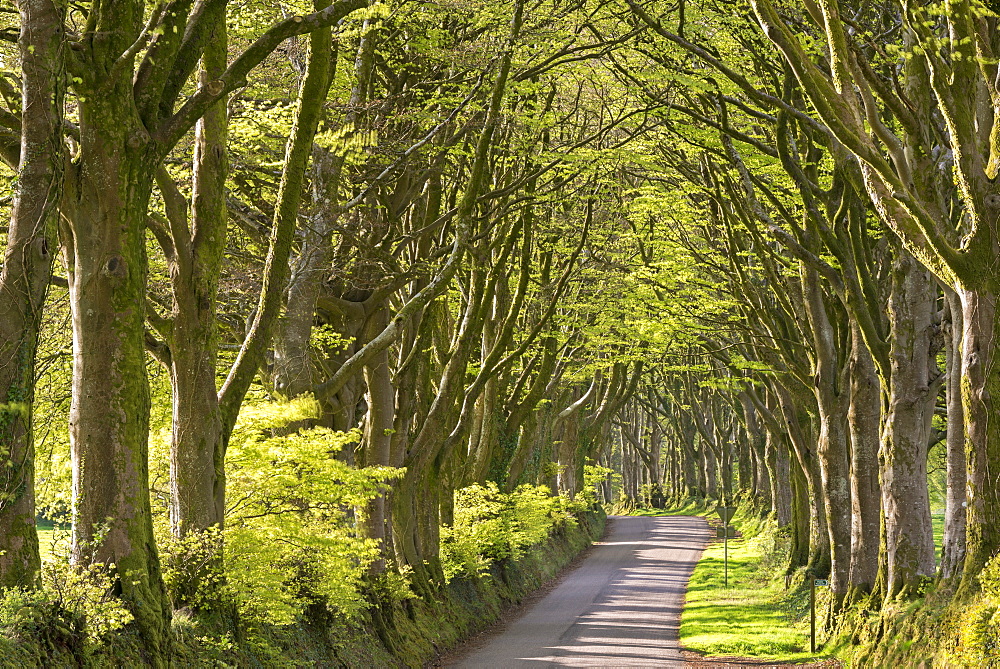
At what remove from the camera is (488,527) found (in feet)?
77.5

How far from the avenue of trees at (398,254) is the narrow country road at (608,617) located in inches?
90.6

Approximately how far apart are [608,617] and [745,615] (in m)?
3.05

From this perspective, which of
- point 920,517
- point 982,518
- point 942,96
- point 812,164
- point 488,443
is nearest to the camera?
point 942,96

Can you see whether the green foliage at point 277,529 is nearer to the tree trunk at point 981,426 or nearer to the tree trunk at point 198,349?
the tree trunk at point 198,349

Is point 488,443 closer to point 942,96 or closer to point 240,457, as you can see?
point 240,457

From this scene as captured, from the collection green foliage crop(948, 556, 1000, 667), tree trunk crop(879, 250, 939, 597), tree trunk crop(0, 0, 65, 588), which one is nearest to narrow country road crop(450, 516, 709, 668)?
tree trunk crop(879, 250, 939, 597)

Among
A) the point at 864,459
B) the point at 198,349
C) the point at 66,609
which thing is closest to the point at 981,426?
the point at 864,459

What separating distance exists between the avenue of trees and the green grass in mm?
1300

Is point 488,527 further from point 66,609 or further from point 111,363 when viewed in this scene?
point 66,609

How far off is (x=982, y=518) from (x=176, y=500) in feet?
25.5

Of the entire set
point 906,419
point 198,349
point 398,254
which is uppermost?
point 398,254

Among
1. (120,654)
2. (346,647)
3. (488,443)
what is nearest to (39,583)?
(120,654)

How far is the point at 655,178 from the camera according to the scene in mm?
22672

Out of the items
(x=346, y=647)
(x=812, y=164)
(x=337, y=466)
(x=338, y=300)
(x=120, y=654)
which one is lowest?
(x=346, y=647)
